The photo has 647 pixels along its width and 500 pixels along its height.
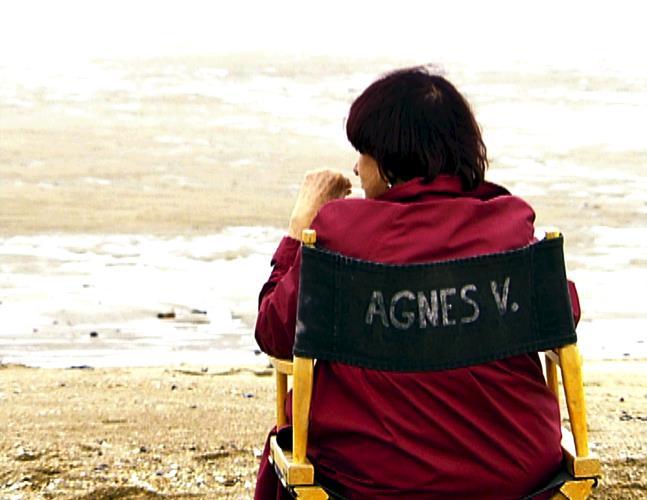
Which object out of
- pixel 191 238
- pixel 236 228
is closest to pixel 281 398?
pixel 191 238

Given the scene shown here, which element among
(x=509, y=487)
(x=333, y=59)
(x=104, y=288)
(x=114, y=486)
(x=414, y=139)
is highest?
(x=414, y=139)

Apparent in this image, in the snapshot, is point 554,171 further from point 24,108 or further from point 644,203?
point 24,108

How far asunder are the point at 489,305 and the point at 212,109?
17.7m

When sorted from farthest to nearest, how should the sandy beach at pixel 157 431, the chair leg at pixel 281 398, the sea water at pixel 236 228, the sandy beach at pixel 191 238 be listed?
the sea water at pixel 236 228 → the sandy beach at pixel 191 238 → the sandy beach at pixel 157 431 → the chair leg at pixel 281 398

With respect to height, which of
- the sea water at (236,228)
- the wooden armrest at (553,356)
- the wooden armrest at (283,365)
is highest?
the wooden armrest at (553,356)

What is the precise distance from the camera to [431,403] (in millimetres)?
2984

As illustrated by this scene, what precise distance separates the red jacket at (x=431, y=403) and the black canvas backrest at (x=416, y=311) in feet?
0.10

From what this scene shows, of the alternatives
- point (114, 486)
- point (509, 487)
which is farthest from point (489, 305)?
point (114, 486)

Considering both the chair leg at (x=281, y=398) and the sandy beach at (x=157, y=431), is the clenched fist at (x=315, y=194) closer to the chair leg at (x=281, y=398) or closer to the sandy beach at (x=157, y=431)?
the chair leg at (x=281, y=398)

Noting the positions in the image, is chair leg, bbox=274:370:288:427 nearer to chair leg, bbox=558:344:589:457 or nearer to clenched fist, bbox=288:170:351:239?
clenched fist, bbox=288:170:351:239

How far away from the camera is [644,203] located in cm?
1424

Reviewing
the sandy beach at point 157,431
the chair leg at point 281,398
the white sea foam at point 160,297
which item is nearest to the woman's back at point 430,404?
the chair leg at point 281,398

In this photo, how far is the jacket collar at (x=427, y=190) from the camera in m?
3.06

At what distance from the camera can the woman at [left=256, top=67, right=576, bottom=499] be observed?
9.76 feet
